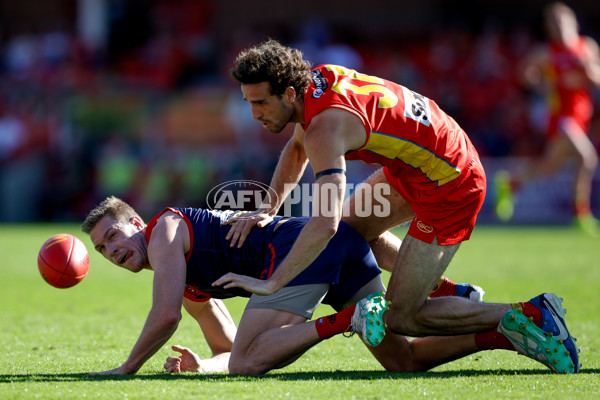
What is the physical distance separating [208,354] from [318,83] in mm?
2175

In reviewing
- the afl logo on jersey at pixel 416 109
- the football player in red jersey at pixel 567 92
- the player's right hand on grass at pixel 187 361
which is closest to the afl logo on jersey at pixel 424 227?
the afl logo on jersey at pixel 416 109

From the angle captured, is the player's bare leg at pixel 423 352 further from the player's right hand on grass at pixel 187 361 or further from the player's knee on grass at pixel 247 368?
A: the player's right hand on grass at pixel 187 361

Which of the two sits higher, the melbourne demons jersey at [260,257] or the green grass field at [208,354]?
the melbourne demons jersey at [260,257]

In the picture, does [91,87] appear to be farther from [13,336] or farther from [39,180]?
[13,336]

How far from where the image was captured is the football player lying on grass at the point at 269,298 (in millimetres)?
4723

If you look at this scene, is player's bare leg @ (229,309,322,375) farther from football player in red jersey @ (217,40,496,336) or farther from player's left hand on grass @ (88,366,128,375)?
player's left hand on grass @ (88,366,128,375)

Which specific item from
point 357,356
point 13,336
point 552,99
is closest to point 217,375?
point 357,356

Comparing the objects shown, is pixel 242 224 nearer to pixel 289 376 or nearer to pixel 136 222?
pixel 136 222

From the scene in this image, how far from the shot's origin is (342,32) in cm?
2223

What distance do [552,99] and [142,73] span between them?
495 inches

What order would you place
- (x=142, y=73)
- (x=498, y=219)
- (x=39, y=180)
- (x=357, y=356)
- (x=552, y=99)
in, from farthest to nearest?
(x=142, y=73) < (x=39, y=180) < (x=498, y=219) < (x=552, y=99) < (x=357, y=356)

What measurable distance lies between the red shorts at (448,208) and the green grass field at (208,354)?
86cm

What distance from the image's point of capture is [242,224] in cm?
519

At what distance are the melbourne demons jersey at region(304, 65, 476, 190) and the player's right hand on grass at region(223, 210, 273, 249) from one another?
73cm
